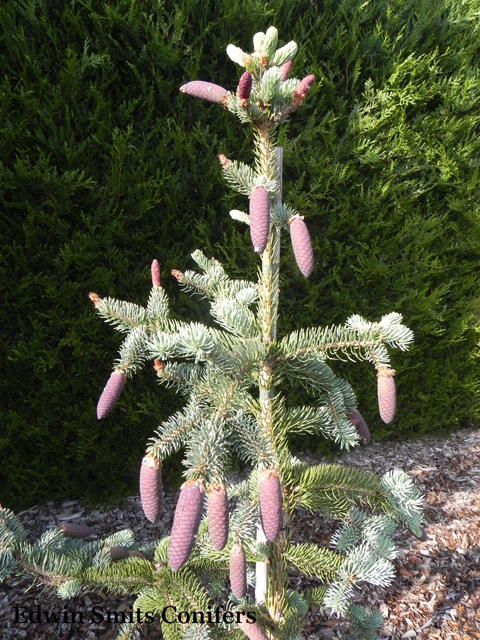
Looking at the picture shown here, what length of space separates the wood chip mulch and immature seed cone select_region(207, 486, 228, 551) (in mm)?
1409

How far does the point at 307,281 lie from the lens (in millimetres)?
3234

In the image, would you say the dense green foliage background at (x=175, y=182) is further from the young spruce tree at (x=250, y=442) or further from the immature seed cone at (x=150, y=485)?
the immature seed cone at (x=150, y=485)

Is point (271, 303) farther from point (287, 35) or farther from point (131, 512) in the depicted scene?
point (287, 35)

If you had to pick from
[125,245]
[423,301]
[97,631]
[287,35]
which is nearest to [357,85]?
[287,35]

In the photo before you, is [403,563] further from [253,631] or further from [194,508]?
[194,508]

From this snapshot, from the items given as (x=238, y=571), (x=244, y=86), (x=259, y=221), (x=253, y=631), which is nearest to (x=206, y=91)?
(x=244, y=86)

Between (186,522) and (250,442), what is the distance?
10.4 inches

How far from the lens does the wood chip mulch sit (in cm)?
219

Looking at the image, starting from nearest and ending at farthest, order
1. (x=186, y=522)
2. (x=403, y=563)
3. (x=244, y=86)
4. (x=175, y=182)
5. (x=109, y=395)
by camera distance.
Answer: (x=186, y=522), (x=244, y=86), (x=109, y=395), (x=403, y=563), (x=175, y=182)

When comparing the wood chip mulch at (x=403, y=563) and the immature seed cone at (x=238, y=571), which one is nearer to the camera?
the immature seed cone at (x=238, y=571)

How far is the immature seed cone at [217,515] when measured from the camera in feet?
2.71

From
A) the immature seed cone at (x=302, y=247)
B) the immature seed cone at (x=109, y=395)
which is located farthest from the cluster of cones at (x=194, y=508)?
the immature seed cone at (x=302, y=247)

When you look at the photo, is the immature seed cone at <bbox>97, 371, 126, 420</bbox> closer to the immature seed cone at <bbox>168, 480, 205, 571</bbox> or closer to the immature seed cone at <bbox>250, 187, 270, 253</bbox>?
the immature seed cone at <bbox>168, 480, 205, 571</bbox>

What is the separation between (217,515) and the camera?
2.71 feet
